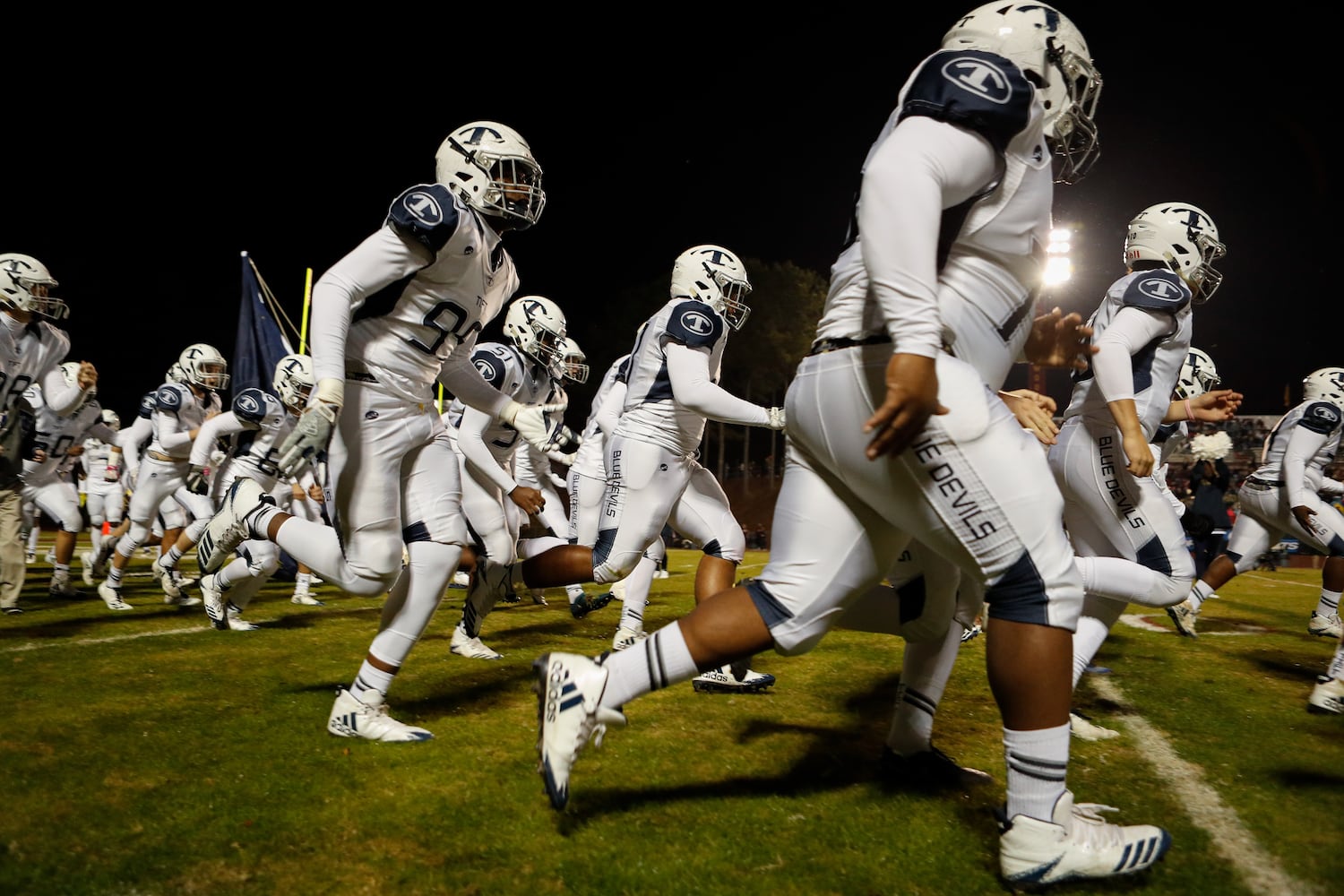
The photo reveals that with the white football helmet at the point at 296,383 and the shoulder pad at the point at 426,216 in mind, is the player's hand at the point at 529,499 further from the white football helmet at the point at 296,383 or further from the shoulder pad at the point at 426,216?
the white football helmet at the point at 296,383

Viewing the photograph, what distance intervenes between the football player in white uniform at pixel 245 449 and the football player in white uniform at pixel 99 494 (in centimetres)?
263

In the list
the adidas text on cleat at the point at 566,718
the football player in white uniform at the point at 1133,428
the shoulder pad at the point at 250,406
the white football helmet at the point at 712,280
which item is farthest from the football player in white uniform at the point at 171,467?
the football player in white uniform at the point at 1133,428

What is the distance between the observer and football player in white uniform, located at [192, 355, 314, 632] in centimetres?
653

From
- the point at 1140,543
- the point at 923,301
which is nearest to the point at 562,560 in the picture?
the point at 1140,543

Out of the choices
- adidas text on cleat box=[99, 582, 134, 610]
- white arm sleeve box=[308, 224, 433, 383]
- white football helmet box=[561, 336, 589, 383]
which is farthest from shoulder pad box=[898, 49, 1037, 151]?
adidas text on cleat box=[99, 582, 134, 610]

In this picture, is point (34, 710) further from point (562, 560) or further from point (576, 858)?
point (576, 858)

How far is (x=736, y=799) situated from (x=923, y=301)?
1831 mm

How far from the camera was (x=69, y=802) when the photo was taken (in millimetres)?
2859

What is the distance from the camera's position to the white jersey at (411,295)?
11.4ft

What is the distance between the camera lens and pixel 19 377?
277 inches

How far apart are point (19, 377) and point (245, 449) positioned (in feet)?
6.30

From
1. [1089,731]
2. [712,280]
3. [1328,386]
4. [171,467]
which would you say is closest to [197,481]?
[171,467]

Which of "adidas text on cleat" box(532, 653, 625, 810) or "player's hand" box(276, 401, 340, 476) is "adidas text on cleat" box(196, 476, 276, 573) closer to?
"player's hand" box(276, 401, 340, 476)

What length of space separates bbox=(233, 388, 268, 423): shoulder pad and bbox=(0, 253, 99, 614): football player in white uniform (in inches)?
44.1
